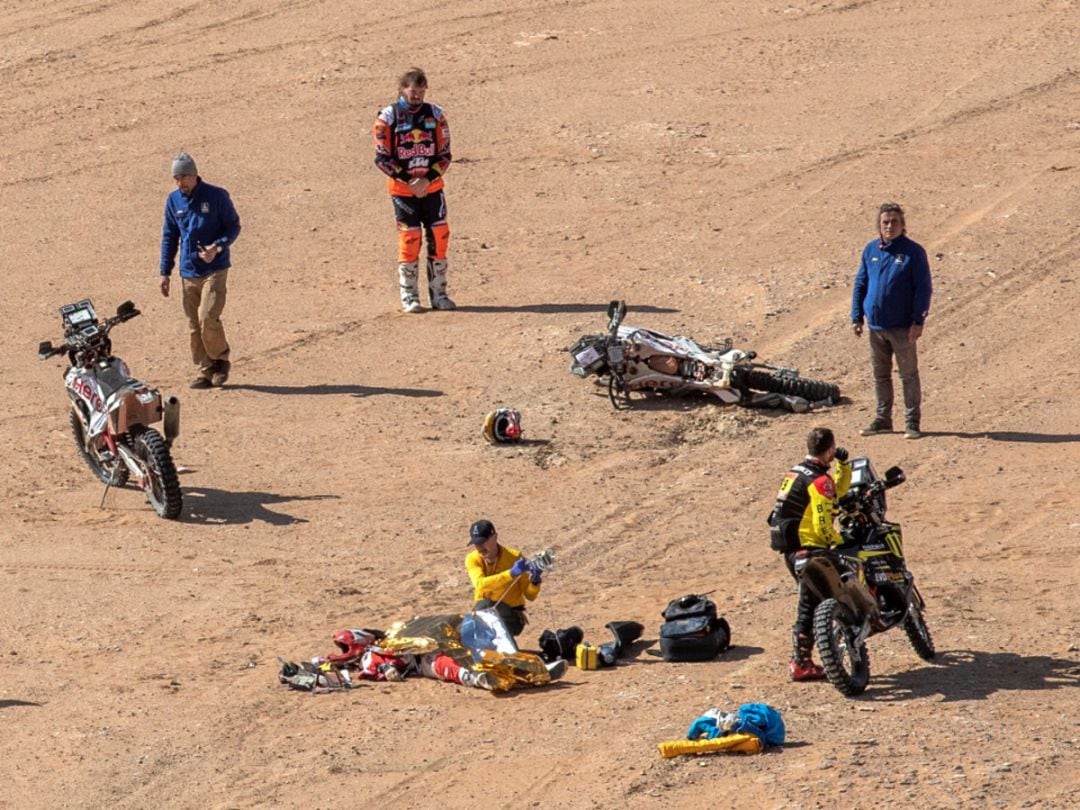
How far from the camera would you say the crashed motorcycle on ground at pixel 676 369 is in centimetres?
1717

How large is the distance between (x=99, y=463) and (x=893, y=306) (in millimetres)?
6684

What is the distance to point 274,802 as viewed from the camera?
11273 millimetres

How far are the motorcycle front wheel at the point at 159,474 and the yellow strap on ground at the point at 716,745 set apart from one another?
5929 mm

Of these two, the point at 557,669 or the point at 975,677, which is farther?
the point at 557,669

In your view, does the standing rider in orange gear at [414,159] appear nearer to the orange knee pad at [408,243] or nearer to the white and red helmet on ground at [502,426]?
the orange knee pad at [408,243]

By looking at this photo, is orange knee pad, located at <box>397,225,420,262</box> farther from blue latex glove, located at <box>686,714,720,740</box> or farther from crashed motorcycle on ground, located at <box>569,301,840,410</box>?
blue latex glove, located at <box>686,714,720,740</box>

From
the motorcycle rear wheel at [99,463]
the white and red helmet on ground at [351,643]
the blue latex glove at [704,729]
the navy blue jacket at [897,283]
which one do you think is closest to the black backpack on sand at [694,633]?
the blue latex glove at [704,729]

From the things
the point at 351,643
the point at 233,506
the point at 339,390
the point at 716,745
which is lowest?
the point at 716,745

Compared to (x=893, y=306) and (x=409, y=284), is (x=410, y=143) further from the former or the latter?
(x=893, y=306)

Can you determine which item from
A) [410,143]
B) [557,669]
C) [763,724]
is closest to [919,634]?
[763,724]

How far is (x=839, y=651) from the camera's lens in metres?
11.5

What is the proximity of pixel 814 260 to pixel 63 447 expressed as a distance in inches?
312

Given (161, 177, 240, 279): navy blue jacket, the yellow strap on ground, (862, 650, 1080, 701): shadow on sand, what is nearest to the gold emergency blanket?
the yellow strap on ground

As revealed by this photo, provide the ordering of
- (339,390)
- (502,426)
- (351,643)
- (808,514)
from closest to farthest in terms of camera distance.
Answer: (808,514)
(351,643)
(502,426)
(339,390)
